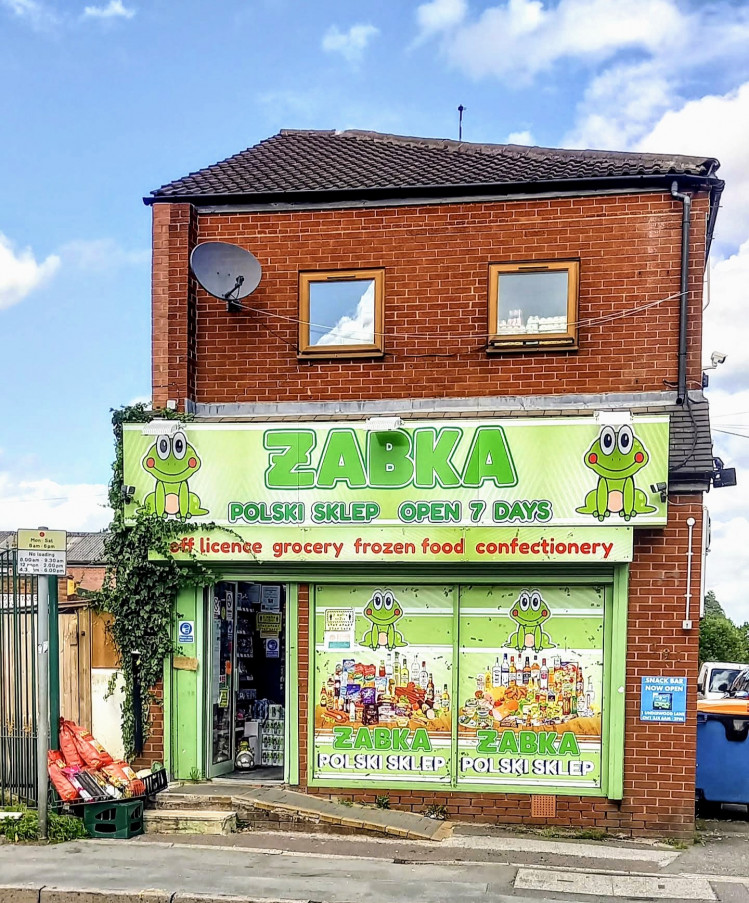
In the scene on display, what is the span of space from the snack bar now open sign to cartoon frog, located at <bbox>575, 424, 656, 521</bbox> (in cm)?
530

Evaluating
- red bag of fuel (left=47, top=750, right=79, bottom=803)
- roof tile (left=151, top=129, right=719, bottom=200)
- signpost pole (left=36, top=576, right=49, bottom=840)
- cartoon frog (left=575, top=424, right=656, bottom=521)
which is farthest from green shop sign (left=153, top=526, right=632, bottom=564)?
roof tile (left=151, top=129, right=719, bottom=200)

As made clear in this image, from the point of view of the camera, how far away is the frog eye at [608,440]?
945 centimetres

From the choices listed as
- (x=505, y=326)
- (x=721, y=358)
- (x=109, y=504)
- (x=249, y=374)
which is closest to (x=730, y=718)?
(x=721, y=358)

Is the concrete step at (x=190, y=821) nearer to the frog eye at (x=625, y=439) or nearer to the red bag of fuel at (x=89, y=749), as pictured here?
the red bag of fuel at (x=89, y=749)

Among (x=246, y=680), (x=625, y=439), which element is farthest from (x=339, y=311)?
(x=246, y=680)

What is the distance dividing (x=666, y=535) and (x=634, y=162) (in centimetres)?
418

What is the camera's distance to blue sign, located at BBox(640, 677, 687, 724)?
30.7 ft

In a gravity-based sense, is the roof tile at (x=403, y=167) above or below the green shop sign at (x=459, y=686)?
above

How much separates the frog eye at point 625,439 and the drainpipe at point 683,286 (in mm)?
734

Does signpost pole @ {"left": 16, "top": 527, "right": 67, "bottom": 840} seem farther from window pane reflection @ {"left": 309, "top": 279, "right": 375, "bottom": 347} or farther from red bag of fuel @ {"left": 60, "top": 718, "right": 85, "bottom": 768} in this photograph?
window pane reflection @ {"left": 309, "top": 279, "right": 375, "bottom": 347}

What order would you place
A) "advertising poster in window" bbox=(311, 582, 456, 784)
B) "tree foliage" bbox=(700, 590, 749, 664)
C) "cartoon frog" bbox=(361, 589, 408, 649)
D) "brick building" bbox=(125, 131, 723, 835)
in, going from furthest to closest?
"tree foliage" bbox=(700, 590, 749, 664), "cartoon frog" bbox=(361, 589, 408, 649), "advertising poster in window" bbox=(311, 582, 456, 784), "brick building" bbox=(125, 131, 723, 835)

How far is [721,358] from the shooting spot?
1017 centimetres

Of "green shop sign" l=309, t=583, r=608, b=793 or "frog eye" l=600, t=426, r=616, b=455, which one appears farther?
"green shop sign" l=309, t=583, r=608, b=793

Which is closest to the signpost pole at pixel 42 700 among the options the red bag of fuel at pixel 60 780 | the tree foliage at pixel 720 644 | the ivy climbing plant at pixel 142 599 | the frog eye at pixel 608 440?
the red bag of fuel at pixel 60 780
